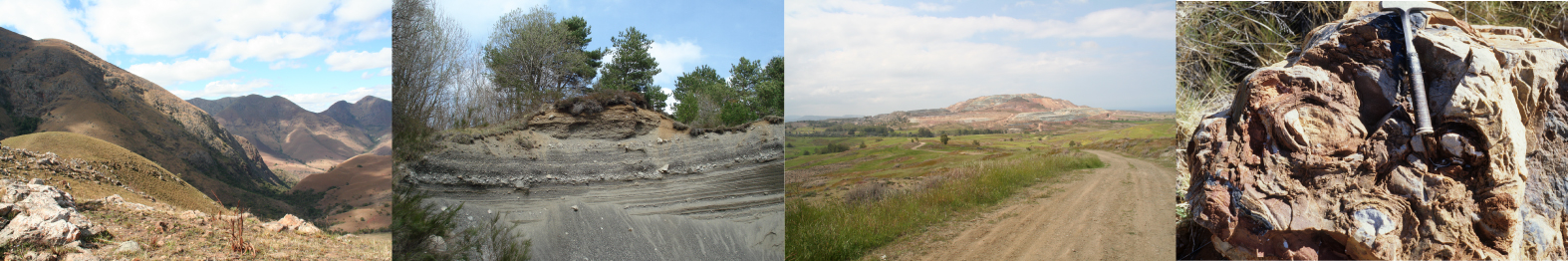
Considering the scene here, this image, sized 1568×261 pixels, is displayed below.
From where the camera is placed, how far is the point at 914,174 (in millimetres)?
3545

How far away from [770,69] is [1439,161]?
4.06 metres

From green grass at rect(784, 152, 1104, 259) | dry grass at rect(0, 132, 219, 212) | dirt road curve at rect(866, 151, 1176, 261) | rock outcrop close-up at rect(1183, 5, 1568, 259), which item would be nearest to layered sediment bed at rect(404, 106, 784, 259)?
green grass at rect(784, 152, 1104, 259)

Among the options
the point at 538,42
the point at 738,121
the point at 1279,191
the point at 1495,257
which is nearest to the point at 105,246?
the point at 538,42

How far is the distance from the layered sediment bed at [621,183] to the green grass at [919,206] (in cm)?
38

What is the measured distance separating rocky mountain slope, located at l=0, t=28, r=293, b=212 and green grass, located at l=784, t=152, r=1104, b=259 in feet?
12.6

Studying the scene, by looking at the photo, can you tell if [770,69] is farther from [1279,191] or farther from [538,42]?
[1279,191]

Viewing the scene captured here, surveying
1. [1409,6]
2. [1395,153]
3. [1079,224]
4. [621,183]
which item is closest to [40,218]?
[621,183]

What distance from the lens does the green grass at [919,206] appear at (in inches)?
135

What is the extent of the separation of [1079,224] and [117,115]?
6547mm

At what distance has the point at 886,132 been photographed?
3.64m

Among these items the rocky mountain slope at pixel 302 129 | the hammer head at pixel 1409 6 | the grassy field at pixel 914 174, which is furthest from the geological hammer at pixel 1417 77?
the rocky mountain slope at pixel 302 129

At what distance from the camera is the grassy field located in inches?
134

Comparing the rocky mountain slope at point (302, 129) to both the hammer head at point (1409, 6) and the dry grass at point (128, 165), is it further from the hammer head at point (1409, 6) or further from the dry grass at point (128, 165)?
the hammer head at point (1409, 6)

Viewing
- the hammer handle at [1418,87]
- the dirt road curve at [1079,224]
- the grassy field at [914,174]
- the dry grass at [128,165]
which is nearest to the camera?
the hammer handle at [1418,87]
